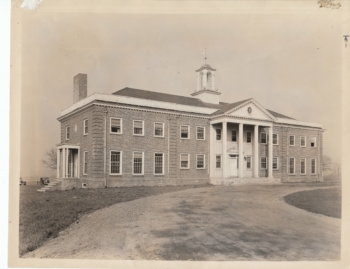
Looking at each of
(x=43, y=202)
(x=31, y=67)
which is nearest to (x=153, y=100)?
(x=31, y=67)

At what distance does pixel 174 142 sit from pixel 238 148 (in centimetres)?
316

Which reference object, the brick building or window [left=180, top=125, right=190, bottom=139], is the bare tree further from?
window [left=180, top=125, right=190, bottom=139]

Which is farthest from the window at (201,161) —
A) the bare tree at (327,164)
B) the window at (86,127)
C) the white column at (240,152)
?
the bare tree at (327,164)

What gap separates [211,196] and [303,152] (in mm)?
3651

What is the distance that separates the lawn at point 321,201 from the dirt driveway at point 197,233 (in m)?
0.22

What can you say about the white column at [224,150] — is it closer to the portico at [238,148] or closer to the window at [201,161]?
the portico at [238,148]

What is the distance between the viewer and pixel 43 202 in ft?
26.6

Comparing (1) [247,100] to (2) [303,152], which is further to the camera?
(2) [303,152]

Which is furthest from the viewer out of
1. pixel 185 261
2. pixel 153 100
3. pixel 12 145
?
pixel 153 100

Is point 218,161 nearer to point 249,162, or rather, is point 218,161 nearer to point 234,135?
point 249,162

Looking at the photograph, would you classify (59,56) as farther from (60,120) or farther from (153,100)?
(153,100)

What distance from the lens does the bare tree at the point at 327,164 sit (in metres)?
8.76

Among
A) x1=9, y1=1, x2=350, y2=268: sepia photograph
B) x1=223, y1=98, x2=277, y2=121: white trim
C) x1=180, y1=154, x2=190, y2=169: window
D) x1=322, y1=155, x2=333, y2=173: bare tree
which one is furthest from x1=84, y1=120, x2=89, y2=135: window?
x1=322, y1=155, x2=333, y2=173: bare tree

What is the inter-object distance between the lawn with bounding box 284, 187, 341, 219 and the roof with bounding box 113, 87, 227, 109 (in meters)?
4.07
